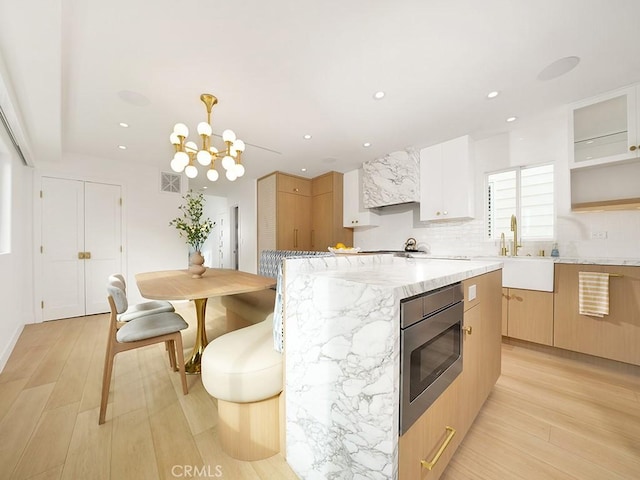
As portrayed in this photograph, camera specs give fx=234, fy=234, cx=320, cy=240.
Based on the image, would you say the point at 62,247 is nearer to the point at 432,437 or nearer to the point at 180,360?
the point at 180,360

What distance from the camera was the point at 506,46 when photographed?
1642 mm

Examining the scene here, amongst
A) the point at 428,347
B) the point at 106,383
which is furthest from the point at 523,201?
the point at 106,383

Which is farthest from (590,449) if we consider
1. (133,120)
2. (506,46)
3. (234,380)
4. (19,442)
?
(133,120)

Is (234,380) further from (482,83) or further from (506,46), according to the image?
(482,83)

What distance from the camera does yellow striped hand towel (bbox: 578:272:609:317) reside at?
195cm

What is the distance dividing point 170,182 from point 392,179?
4.07 m

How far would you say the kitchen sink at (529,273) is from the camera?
2.26 meters

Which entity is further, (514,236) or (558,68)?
(514,236)

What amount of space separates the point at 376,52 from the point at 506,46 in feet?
2.96

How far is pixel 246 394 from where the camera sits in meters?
1.12

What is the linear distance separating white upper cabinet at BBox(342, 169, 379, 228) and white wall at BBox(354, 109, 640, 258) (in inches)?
27.5

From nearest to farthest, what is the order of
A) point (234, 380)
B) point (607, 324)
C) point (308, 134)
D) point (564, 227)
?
point (234, 380), point (607, 324), point (564, 227), point (308, 134)

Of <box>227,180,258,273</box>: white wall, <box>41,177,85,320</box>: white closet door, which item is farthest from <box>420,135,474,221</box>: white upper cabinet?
<box>41,177,85,320</box>: white closet door

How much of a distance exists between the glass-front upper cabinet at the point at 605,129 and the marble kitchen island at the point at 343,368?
2327 millimetres
